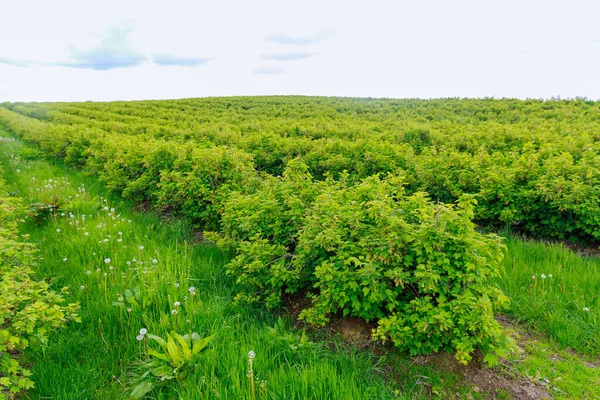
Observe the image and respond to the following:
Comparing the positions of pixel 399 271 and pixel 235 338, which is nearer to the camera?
pixel 399 271

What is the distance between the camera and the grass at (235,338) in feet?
9.66

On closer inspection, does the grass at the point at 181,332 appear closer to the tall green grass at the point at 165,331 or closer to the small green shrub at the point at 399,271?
the tall green grass at the point at 165,331

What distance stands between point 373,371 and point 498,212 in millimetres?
4521

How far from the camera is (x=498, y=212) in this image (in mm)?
6414

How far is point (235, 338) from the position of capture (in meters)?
3.47

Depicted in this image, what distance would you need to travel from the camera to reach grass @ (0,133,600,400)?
2.95m

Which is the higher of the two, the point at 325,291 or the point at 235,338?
the point at 325,291

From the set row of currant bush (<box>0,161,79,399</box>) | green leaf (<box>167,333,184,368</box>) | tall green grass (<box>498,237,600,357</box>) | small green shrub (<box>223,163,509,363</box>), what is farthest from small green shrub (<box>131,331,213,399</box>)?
tall green grass (<box>498,237,600,357</box>)

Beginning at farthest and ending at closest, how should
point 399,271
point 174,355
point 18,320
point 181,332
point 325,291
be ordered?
point 181,332, point 325,291, point 399,271, point 174,355, point 18,320

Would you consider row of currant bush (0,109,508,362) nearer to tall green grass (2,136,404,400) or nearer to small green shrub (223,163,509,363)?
small green shrub (223,163,509,363)

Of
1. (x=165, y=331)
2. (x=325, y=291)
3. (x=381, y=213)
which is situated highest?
(x=381, y=213)

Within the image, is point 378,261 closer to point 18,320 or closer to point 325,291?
point 325,291

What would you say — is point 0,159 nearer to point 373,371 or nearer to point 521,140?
point 373,371

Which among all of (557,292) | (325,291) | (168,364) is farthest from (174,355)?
(557,292)
